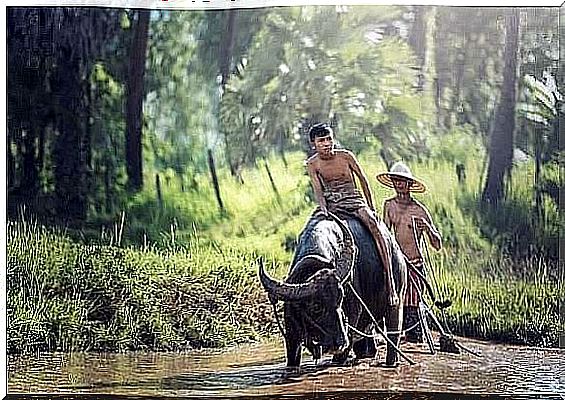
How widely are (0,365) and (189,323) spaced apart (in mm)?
532

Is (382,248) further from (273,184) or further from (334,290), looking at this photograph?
(273,184)

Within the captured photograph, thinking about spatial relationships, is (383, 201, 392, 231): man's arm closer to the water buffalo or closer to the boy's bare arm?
the water buffalo

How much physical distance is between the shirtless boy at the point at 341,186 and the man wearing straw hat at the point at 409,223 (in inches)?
1.7

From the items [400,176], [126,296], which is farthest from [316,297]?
[126,296]

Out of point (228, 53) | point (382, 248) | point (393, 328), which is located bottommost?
point (393, 328)

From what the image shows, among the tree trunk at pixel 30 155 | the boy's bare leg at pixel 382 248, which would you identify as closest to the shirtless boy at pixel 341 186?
the boy's bare leg at pixel 382 248

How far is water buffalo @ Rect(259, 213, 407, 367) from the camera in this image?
2.61 meters

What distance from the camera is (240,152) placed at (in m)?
2.63

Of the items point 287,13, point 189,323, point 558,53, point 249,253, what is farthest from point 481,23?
point 189,323

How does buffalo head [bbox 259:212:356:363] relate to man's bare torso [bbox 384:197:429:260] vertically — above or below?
below

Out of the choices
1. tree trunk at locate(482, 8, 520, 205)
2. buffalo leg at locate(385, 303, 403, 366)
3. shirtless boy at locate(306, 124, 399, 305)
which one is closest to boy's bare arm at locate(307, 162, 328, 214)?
shirtless boy at locate(306, 124, 399, 305)

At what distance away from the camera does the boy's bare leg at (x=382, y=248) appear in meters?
2.62

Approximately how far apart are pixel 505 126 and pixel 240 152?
74 cm

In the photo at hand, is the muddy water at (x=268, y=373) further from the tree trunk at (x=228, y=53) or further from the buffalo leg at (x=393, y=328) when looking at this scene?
the tree trunk at (x=228, y=53)
